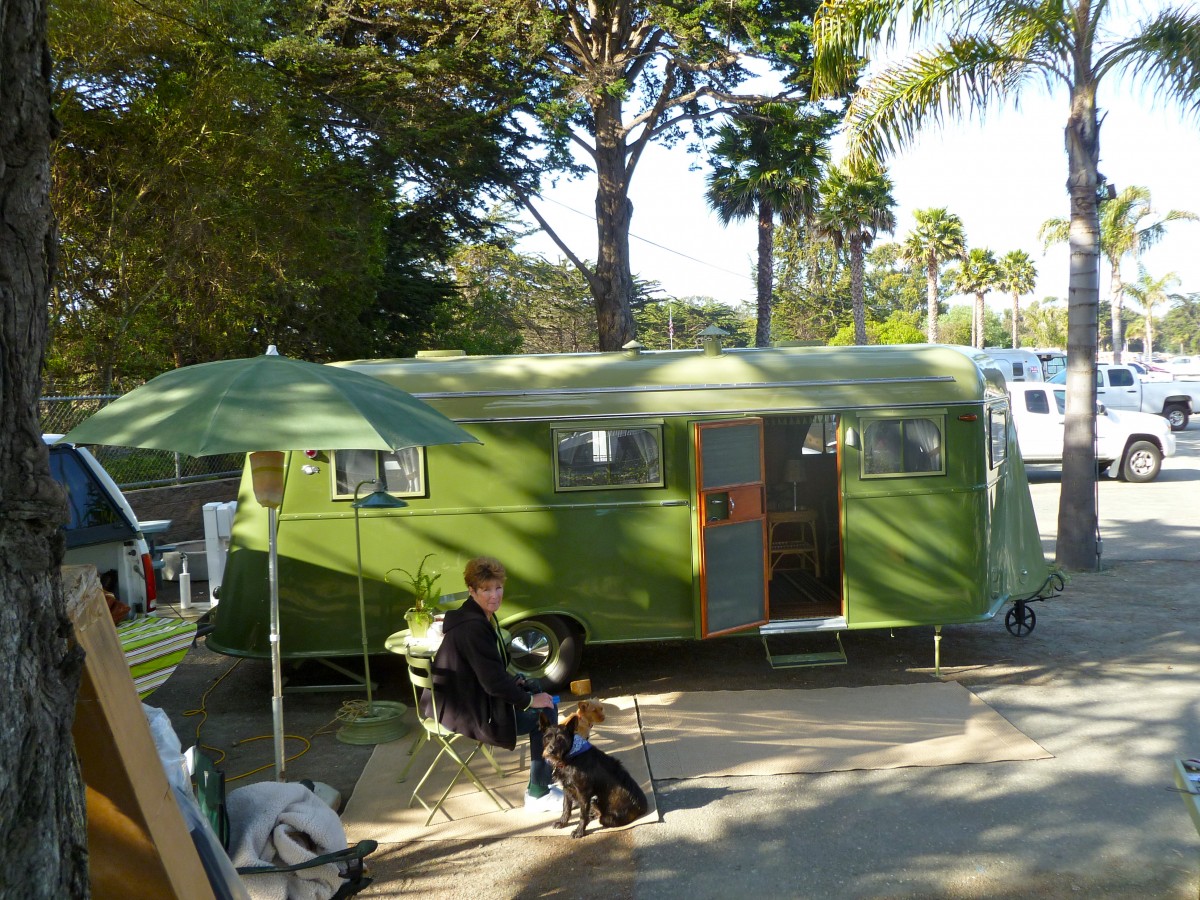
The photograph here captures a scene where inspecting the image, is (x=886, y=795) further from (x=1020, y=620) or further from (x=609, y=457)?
(x=1020, y=620)

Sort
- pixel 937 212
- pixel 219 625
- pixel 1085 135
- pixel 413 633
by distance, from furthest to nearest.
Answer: pixel 937 212 < pixel 1085 135 < pixel 219 625 < pixel 413 633

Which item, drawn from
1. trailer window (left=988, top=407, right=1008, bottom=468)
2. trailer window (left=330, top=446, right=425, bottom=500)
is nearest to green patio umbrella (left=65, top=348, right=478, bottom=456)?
trailer window (left=330, top=446, right=425, bottom=500)

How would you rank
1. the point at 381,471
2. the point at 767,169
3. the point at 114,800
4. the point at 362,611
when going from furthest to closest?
the point at 767,169 < the point at 381,471 < the point at 362,611 < the point at 114,800

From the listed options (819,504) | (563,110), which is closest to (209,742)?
(819,504)

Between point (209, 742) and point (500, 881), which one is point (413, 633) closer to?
point (209, 742)

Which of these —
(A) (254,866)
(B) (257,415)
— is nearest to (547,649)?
(B) (257,415)

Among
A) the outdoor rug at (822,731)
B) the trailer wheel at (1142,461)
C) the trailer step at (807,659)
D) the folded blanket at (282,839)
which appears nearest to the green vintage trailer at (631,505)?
the trailer step at (807,659)

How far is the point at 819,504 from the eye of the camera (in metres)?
9.47

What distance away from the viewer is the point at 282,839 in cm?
428

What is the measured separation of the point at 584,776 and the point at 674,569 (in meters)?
2.45

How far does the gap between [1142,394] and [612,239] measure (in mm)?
16601

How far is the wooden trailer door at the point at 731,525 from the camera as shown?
7285mm

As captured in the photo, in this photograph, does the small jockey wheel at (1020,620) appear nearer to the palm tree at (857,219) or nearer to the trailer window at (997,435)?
the trailer window at (997,435)

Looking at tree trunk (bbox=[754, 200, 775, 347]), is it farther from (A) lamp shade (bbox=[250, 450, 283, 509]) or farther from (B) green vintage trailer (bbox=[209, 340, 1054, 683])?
(A) lamp shade (bbox=[250, 450, 283, 509])
